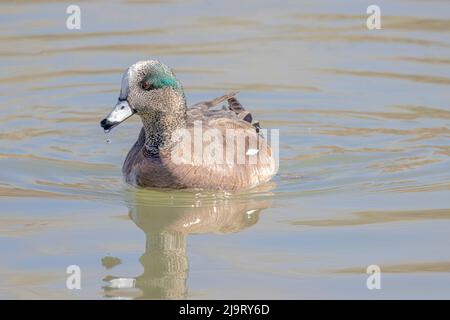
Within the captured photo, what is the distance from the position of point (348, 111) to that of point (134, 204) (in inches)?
135

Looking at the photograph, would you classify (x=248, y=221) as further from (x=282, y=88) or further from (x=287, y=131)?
(x=282, y=88)

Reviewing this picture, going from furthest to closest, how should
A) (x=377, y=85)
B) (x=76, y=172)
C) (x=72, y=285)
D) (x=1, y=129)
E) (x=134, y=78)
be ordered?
→ (x=377, y=85), (x=1, y=129), (x=76, y=172), (x=134, y=78), (x=72, y=285)

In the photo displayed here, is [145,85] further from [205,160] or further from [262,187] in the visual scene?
[262,187]

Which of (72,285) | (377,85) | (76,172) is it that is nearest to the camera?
(72,285)

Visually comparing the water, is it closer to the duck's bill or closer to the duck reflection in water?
the duck reflection in water

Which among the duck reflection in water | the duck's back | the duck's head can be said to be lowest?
the duck reflection in water

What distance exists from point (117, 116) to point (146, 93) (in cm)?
45

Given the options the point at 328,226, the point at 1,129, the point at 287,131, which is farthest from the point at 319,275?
the point at 1,129

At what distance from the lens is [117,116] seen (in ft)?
30.3

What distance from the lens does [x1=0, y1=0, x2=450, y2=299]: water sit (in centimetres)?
804

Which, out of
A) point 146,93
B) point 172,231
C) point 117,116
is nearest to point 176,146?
point 146,93

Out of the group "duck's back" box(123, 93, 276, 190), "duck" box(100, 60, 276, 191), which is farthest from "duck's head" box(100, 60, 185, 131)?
"duck's back" box(123, 93, 276, 190)

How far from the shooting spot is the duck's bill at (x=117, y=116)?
9117 millimetres

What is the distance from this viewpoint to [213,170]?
9.87m
